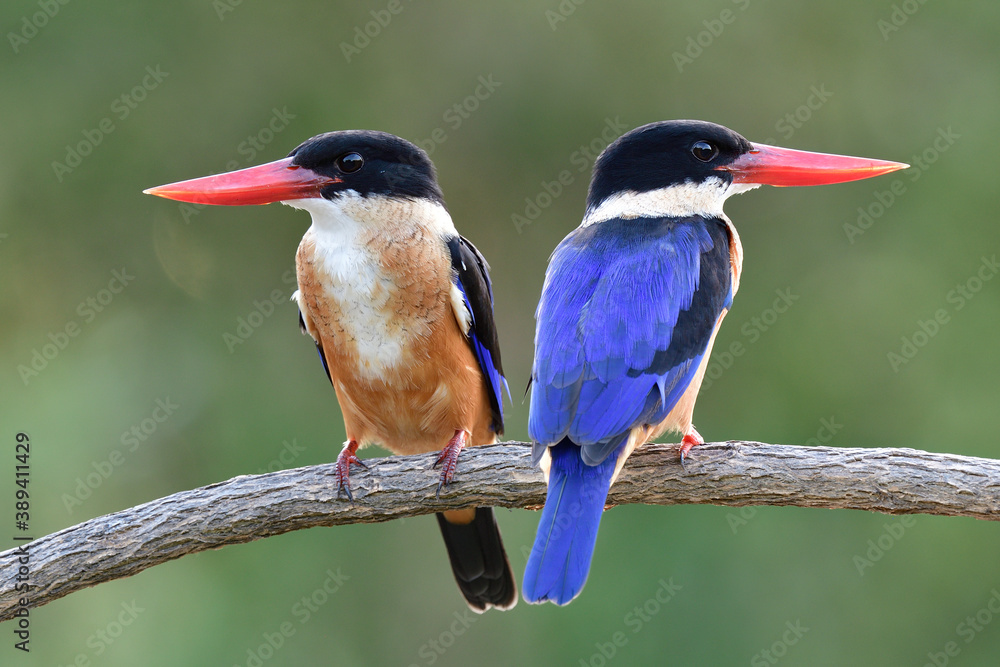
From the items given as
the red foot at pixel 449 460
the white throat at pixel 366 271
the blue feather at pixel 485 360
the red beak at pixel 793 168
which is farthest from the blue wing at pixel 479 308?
the red beak at pixel 793 168

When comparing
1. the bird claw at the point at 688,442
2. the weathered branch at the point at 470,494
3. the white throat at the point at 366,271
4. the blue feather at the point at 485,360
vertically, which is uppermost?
the white throat at the point at 366,271

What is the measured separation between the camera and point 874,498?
105 inches

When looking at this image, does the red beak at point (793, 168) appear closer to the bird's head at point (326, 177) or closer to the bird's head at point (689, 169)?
the bird's head at point (689, 169)

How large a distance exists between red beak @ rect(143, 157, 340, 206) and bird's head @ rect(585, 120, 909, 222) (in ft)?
2.94

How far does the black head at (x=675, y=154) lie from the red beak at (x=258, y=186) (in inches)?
36.6

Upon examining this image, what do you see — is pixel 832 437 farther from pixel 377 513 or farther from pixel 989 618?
pixel 377 513

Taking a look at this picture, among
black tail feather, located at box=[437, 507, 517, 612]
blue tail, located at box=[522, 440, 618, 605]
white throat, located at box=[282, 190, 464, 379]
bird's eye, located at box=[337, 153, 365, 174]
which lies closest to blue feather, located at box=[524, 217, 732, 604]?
blue tail, located at box=[522, 440, 618, 605]

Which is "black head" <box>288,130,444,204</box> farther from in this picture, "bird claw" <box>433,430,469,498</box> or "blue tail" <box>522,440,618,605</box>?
"blue tail" <box>522,440,618,605</box>

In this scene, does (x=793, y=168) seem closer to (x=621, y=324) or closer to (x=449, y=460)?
(x=621, y=324)

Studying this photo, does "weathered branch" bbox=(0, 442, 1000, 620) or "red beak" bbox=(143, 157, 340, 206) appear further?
"red beak" bbox=(143, 157, 340, 206)

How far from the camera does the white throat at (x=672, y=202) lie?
10.1 ft

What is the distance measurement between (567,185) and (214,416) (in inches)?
99.9

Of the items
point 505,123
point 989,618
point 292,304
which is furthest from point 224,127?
point 989,618

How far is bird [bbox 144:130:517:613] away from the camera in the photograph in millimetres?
3051
